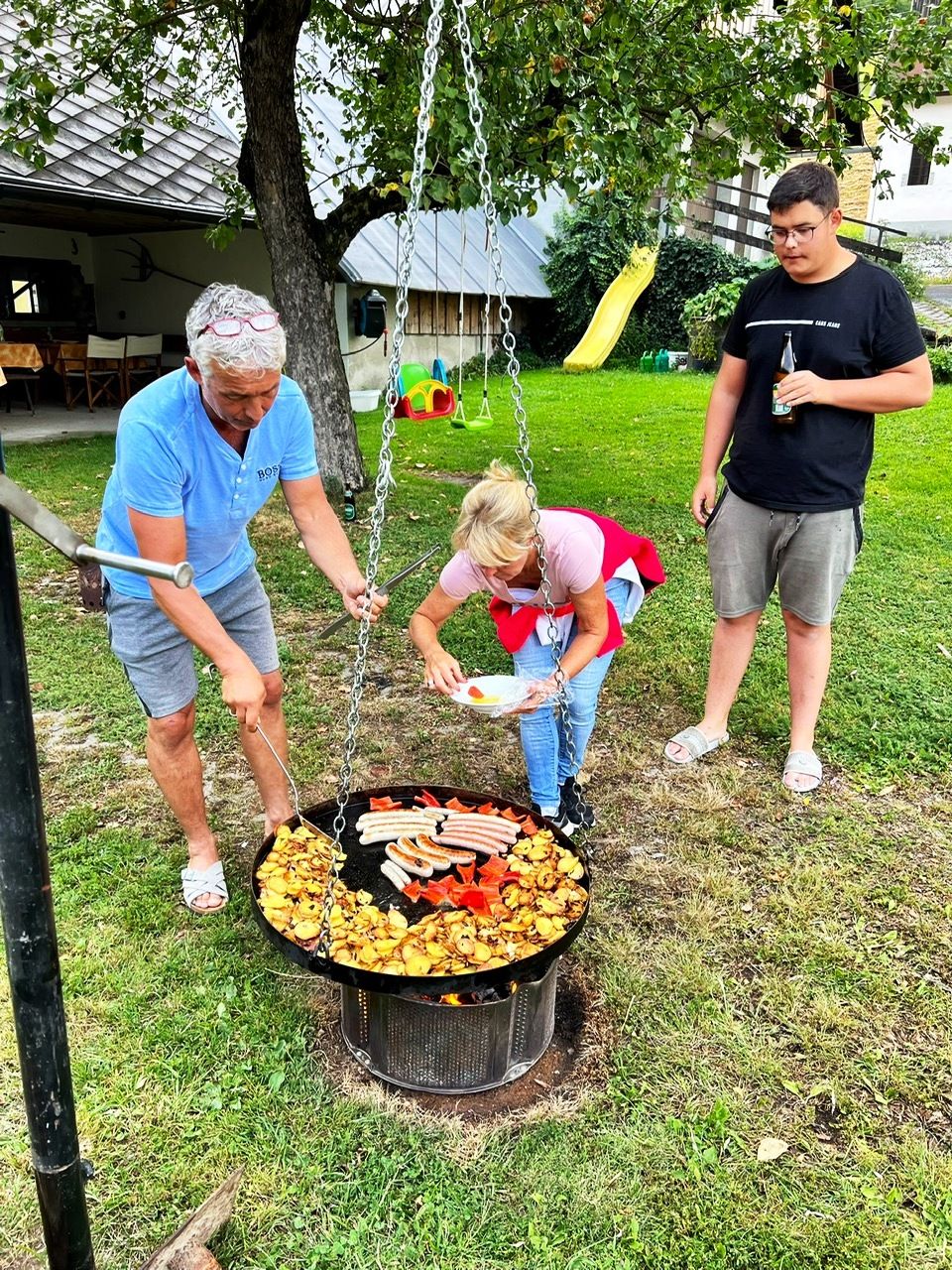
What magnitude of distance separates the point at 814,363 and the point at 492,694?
5.35 feet

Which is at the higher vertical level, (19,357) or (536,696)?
(19,357)

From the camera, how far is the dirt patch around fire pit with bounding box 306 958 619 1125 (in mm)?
2258

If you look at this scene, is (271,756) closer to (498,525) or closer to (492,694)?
(492,694)

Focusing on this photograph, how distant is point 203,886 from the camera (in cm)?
291

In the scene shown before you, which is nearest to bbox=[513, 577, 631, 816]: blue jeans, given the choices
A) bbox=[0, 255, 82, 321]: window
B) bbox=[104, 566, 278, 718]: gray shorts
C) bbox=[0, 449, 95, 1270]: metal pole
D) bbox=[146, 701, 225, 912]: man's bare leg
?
bbox=[104, 566, 278, 718]: gray shorts

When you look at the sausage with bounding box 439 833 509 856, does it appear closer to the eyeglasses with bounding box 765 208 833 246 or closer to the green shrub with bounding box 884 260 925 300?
the eyeglasses with bounding box 765 208 833 246

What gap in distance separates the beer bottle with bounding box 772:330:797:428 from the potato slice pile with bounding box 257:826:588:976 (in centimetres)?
173

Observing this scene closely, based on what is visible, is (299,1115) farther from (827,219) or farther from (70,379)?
(70,379)

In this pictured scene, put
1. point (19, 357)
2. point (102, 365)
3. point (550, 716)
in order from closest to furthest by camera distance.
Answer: point (550, 716) < point (19, 357) < point (102, 365)

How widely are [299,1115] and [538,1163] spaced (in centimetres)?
58

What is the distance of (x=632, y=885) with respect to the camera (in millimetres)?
3100

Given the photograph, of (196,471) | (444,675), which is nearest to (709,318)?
(444,675)

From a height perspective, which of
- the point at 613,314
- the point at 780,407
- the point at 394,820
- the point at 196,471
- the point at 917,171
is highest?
the point at 917,171

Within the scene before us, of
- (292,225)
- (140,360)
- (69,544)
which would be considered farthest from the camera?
(140,360)
